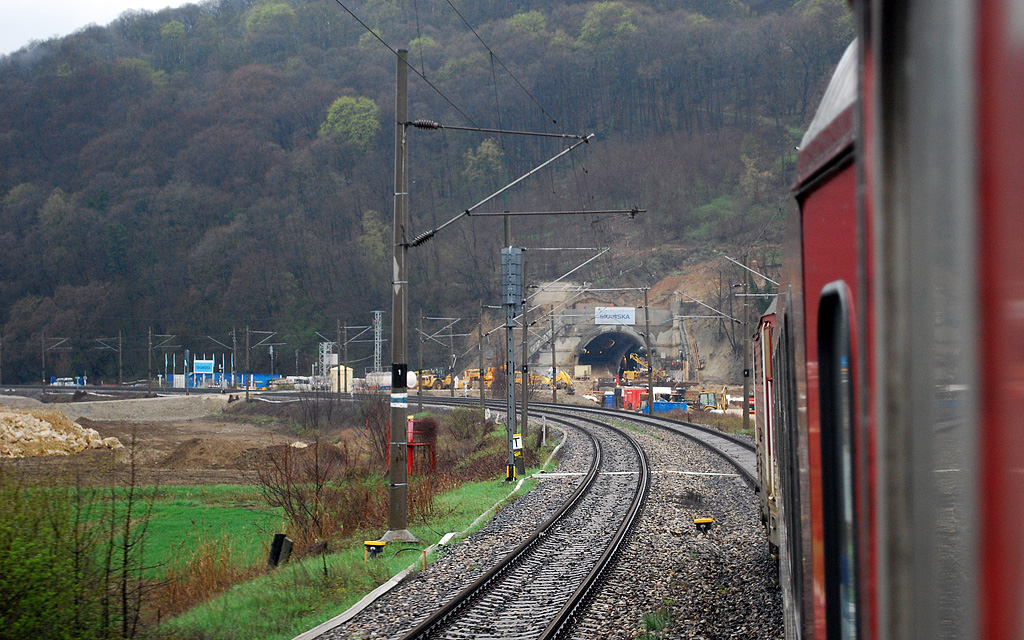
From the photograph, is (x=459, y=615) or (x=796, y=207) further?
(x=459, y=615)

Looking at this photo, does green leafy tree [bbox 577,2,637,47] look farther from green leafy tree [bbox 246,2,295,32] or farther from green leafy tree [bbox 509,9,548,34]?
green leafy tree [bbox 246,2,295,32]

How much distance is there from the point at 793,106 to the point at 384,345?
2212 inches

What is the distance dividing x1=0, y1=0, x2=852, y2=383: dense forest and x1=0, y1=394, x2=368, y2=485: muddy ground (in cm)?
3109

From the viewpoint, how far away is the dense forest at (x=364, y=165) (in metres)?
99.2

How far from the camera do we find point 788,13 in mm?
126375

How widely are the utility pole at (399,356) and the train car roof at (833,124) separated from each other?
10.9m

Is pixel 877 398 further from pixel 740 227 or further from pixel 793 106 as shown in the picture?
pixel 793 106

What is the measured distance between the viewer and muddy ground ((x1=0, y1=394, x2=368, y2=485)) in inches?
1398

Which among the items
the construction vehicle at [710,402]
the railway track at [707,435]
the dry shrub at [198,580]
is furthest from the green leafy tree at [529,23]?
the dry shrub at [198,580]

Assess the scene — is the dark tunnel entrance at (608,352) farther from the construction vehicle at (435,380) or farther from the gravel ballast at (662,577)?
the gravel ballast at (662,577)

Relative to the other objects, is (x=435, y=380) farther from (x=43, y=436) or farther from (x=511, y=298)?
(x=511, y=298)

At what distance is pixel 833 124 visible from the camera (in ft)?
8.27

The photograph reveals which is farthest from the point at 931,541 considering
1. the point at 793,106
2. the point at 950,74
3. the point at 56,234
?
the point at 56,234

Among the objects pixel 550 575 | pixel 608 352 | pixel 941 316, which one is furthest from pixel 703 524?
pixel 608 352
